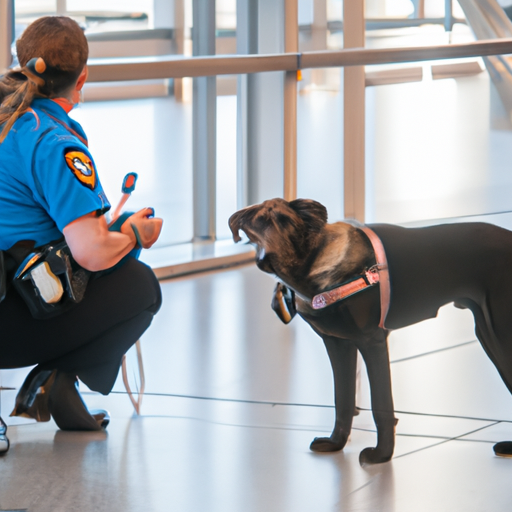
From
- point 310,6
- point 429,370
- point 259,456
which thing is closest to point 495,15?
point 310,6

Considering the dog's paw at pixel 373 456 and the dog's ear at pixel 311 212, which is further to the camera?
the dog's paw at pixel 373 456

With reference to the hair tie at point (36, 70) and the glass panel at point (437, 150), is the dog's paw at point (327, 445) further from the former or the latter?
the hair tie at point (36, 70)

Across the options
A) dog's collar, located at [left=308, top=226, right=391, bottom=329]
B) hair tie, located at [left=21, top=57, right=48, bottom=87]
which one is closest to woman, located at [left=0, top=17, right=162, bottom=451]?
hair tie, located at [left=21, top=57, right=48, bottom=87]

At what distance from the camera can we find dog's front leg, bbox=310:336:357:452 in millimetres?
1589

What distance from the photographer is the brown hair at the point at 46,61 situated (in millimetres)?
1603

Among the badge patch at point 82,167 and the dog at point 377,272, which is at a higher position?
the badge patch at point 82,167

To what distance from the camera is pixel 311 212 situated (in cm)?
149

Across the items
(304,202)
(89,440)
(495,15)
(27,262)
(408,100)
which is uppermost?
(495,15)

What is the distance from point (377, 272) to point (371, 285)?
27mm

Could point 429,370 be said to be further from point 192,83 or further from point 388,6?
point 192,83

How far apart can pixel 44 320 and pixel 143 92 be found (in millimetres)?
2255

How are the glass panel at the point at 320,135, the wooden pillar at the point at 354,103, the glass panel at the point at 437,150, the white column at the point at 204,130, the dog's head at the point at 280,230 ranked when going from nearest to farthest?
the dog's head at the point at 280,230 < the glass panel at the point at 437,150 < the glass panel at the point at 320,135 < the wooden pillar at the point at 354,103 < the white column at the point at 204,130

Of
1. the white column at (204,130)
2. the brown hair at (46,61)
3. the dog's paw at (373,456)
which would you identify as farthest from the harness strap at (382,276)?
the white column at (204,130)

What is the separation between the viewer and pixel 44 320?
5.66 ft
